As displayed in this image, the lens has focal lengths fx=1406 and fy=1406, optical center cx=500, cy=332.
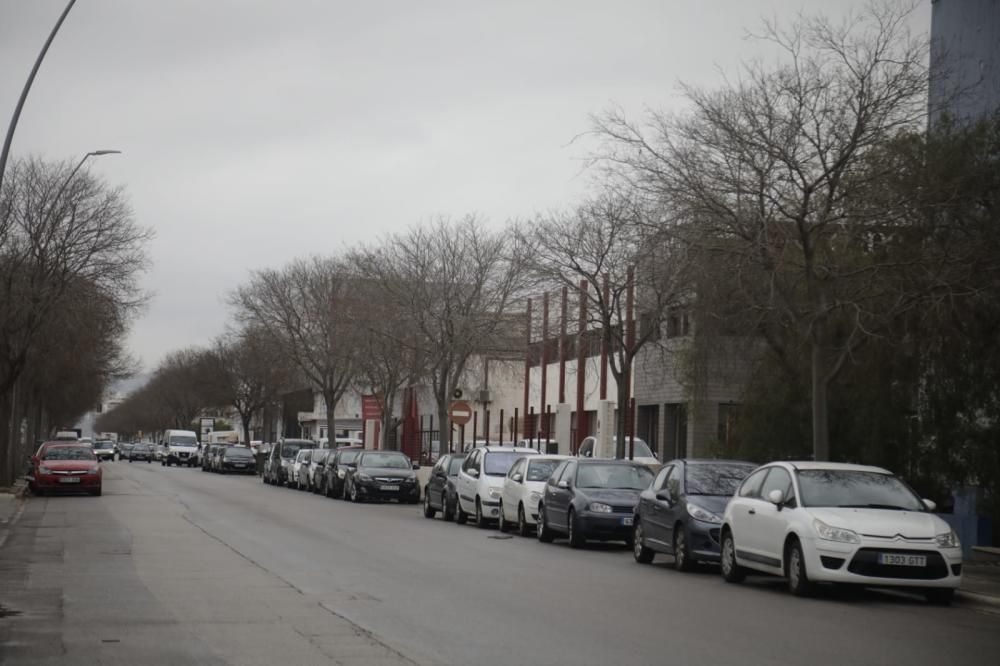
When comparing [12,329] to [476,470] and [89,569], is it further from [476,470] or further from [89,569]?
[89,569]

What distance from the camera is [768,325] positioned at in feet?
78.9

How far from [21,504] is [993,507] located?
23.4 metres

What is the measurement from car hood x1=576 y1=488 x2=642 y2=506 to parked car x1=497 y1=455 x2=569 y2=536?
113 inches

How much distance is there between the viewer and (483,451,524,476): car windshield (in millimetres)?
30500

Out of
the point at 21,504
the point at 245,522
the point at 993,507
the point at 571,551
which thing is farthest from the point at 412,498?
the point at 993,507

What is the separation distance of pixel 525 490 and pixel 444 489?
19.2 ft

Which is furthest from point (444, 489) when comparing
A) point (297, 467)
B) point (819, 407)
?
point (297, 467)

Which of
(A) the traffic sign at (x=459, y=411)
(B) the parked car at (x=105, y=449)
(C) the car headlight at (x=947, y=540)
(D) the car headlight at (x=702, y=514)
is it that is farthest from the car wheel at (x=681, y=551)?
(B) the parked car at (x=105, y=449)

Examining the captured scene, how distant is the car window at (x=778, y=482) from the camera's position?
16.7 metres

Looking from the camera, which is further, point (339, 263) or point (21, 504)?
point (339, 263)

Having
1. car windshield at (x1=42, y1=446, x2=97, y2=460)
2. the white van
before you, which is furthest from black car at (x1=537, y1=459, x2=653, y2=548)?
the white van

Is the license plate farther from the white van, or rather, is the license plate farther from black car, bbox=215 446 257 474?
the white van

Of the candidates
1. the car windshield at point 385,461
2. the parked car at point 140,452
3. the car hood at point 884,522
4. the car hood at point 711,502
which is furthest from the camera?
the parked car at point 140,452

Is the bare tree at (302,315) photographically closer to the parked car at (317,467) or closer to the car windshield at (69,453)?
the parked car at (317,467)
